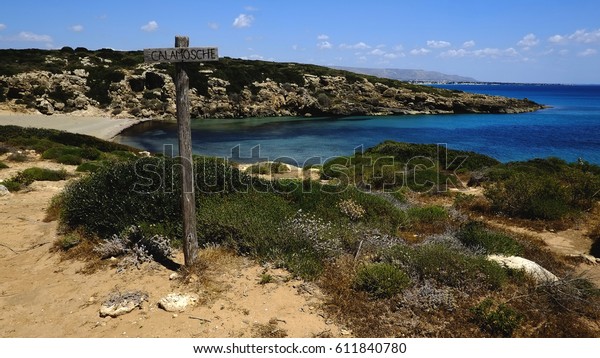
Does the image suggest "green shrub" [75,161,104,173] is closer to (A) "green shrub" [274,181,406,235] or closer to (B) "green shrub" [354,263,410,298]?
(A) "green shrub" [274,181,406,235]

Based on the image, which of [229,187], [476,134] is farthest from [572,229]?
[476,134]

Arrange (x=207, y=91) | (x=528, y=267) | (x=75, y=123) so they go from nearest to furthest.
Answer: (x=528, y=267) → (x=75, y=123) → (x=207, y=91)

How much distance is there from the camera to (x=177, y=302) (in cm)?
580

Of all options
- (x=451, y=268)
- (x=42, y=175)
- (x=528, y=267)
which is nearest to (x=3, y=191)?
(x=42, y=175)

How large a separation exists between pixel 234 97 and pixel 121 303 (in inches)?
2335

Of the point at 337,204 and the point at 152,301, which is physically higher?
the point at 337,204

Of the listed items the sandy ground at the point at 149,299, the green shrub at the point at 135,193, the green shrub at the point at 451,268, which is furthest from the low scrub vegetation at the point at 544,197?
the green shrub at the point at 135,193

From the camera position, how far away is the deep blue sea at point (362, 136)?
35.9 metres

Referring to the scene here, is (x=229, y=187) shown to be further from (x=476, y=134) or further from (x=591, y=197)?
(x=476, y=134)

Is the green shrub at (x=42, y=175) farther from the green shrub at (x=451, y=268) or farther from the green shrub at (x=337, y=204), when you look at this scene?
the green shrub at (x=451, y=268)

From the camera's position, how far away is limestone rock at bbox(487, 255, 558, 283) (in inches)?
262

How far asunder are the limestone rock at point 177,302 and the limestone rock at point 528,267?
5.50m

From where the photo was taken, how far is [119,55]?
71.1m

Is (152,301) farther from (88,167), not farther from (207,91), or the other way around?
(207,91)
